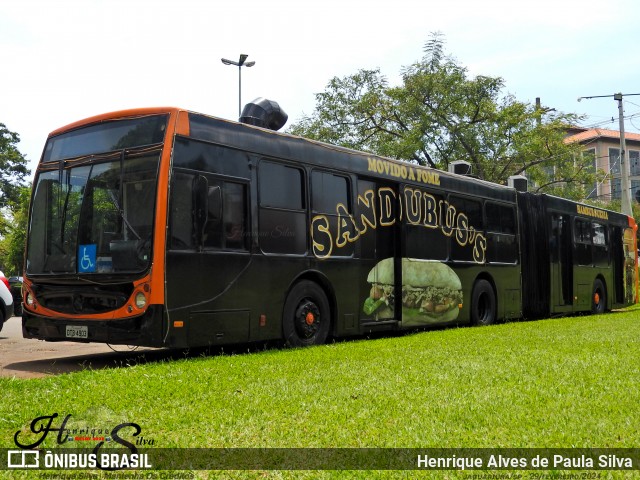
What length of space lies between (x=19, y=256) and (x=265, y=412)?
67573mm

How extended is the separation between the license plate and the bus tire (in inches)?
110

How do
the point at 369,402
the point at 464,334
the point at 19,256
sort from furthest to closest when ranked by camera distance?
1. the point at 19,256
2. the point at 464,334
3. the point at 369,402

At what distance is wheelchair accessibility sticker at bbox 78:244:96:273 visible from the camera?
368 inches

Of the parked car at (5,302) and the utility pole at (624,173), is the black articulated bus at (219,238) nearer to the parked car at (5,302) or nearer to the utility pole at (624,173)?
the parked car at (5,302)

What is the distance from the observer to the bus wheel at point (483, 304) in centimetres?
1617

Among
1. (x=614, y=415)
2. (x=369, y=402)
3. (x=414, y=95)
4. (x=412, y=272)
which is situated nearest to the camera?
(x=614, y=415)

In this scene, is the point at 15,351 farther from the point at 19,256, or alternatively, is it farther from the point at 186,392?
the point at 19,256

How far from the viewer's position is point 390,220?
1359 cm

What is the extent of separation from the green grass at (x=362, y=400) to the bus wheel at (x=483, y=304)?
678 cm

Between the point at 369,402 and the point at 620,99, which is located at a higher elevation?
the point at 620,99

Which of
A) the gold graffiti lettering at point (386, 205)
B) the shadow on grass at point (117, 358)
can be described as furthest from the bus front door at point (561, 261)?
the shadow on grass at point (117, 358)

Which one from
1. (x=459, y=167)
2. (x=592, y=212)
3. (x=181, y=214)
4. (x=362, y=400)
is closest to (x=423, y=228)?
(x=459, y=167)

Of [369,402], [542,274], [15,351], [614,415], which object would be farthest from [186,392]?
[542,274]

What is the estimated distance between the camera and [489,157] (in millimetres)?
35781
